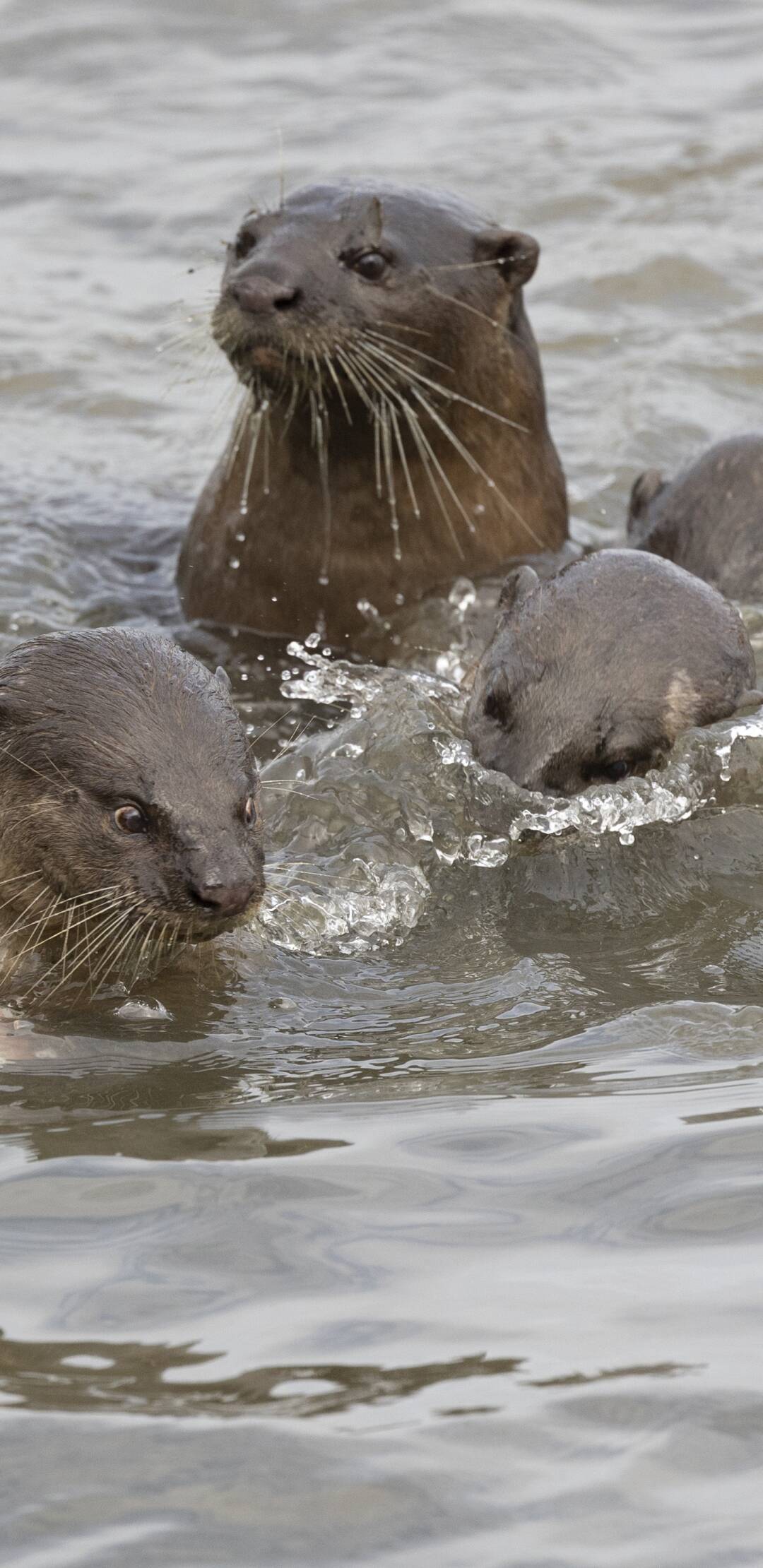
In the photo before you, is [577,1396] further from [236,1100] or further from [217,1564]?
[236,1100]

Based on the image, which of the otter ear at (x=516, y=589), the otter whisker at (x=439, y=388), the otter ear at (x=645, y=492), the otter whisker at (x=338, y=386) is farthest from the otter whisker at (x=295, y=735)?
the otter ear at (x=645, y=492)

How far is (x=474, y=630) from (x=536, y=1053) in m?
2.18

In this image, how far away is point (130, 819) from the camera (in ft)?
12.6

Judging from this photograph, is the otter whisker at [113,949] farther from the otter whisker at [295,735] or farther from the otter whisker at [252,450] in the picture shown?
the otter whisker at [252,450]

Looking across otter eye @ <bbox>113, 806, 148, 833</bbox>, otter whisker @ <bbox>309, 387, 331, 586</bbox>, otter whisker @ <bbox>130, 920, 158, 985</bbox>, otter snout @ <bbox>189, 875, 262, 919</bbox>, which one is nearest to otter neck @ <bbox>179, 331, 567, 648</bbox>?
otter whisker @ <bbox>309, 387, 331, 586</bbox>

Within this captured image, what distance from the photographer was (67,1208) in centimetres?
329

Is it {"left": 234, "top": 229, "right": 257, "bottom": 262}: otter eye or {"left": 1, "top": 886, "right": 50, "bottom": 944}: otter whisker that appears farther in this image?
{"left": 234, "top": 229, "right": 257, "bottom": 262}: otter eye

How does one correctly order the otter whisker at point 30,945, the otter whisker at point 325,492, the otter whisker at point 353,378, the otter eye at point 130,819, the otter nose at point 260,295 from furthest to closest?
the otter whisker at point 325,492 → the otter whisker at point 353,378 → the otter nose at point 260,295 → the otter whisker at point 30,945 → the otter eye at point 130,819

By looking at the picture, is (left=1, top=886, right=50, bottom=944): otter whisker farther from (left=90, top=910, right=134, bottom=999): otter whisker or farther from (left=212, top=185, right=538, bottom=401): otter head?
(left=212, top=185, right=538, bottom=401): otter head

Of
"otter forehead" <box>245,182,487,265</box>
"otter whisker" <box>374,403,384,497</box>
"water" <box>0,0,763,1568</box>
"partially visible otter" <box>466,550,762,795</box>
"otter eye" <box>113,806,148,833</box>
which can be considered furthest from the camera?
"otter whisker" <box>374,403,384,497</box>

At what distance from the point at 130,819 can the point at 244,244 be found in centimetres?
252

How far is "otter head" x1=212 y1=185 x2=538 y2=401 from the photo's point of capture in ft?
18.3

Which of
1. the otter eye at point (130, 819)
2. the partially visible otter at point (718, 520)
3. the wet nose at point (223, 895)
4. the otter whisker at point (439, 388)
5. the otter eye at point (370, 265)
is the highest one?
the otter eye at point (370, 265)

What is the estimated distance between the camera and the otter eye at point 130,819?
3.83 meters
